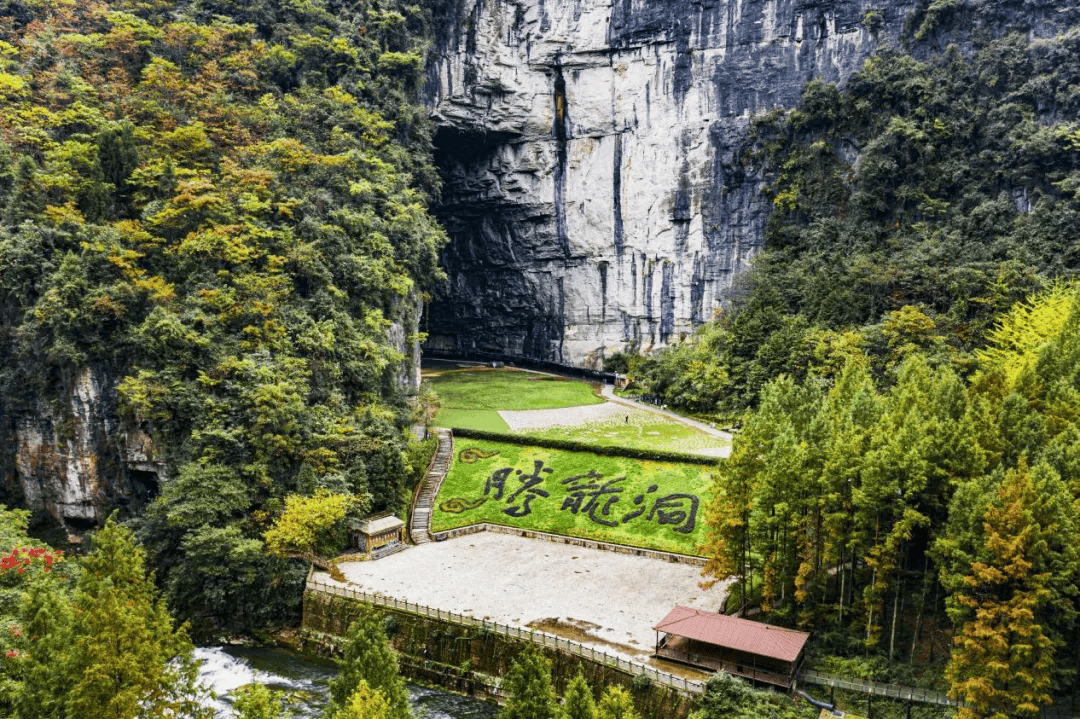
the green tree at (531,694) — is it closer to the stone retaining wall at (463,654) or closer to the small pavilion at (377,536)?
the stone retaining wall at (463,654)

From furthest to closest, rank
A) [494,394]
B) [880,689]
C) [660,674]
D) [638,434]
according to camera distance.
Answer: [494,394], [638,434], [660,674], [880,689]

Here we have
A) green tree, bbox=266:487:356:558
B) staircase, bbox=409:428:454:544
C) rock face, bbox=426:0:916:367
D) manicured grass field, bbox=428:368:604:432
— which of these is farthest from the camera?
rock face, bbox=426:0:916:367

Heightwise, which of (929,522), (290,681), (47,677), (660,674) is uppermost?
(929,522)

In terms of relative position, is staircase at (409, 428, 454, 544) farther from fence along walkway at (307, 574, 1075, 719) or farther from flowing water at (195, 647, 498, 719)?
flowing water at (195, 647, 498, 719)

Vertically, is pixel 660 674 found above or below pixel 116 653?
below

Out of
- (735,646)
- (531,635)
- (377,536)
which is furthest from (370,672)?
(377,536)

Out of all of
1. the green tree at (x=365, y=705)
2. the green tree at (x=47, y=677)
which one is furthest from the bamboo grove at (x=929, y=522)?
the green tree at (x=47, y=677)

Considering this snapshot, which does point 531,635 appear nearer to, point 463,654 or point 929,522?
point 463,654

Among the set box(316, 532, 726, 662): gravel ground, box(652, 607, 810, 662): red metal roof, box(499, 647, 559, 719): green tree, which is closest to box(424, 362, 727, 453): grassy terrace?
box(316, 532, 726, 662): gravel ground
